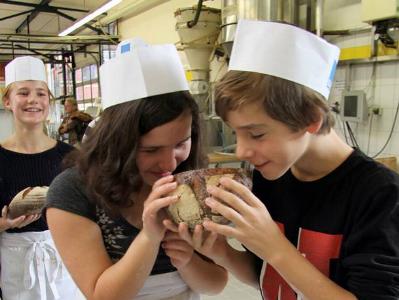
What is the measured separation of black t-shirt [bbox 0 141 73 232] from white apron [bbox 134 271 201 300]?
103 cm

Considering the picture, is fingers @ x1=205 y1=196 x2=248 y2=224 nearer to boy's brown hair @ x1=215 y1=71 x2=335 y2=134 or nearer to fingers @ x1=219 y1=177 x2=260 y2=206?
fingers @ x1=219 y1=177 x2=260 y2=206

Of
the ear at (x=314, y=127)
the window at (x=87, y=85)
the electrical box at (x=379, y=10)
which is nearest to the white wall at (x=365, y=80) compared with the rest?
the electrical box at (x=379, y=10)

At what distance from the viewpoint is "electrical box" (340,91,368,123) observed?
3287 millimetres

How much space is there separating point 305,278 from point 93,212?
0.51 m

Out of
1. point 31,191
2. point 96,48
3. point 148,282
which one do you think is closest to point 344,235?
point 148,282

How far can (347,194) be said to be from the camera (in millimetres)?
824

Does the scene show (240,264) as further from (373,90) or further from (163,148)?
(373,90)

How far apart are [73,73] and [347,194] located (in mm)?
10703

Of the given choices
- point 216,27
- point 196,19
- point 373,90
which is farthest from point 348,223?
point 216,27

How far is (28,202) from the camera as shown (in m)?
1.54

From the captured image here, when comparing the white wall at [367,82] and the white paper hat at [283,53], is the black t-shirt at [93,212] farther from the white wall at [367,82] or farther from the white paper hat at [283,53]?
the white wall at [367,82]

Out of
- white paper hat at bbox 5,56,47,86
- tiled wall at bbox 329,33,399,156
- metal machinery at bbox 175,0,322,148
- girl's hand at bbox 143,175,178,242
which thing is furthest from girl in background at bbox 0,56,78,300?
tiled wall at bbox 329,33,399,156

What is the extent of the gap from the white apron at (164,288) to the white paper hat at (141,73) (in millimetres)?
461

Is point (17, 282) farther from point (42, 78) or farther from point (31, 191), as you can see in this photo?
point (42, 78)
